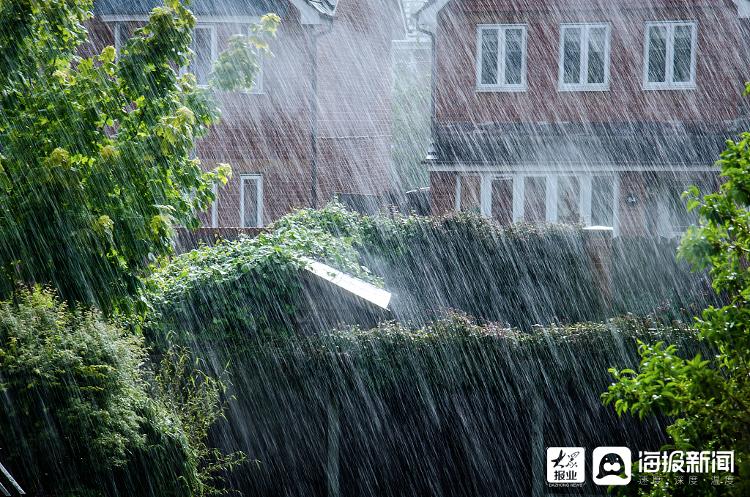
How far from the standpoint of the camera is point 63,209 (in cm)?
769

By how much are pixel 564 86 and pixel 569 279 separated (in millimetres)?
6539

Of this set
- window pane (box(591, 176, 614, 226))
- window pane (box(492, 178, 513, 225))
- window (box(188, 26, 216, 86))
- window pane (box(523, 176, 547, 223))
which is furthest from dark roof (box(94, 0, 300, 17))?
window pane (box(591, 176, 614, 226))

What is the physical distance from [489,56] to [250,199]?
22.0ft

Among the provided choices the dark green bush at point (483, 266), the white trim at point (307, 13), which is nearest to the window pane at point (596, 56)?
the dark green bush at point (483, 266)

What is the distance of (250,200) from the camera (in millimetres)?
20438

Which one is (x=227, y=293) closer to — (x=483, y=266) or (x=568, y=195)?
(x=483, y=266)

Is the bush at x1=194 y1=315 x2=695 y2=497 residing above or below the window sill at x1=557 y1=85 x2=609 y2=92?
below

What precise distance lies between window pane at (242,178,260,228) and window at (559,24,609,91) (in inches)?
306

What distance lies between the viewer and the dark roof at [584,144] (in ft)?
A: 61.5

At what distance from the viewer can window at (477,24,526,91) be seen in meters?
20.1

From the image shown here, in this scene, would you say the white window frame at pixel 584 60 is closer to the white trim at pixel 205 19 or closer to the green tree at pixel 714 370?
the white trim at pixel 205 19

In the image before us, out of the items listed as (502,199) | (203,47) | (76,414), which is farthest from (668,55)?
(76,414)

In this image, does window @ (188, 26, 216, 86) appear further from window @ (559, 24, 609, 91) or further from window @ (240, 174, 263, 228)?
window @ (559, 24, 609, 91)

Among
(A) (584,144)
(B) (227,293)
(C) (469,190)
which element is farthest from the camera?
(C) (469,190)
